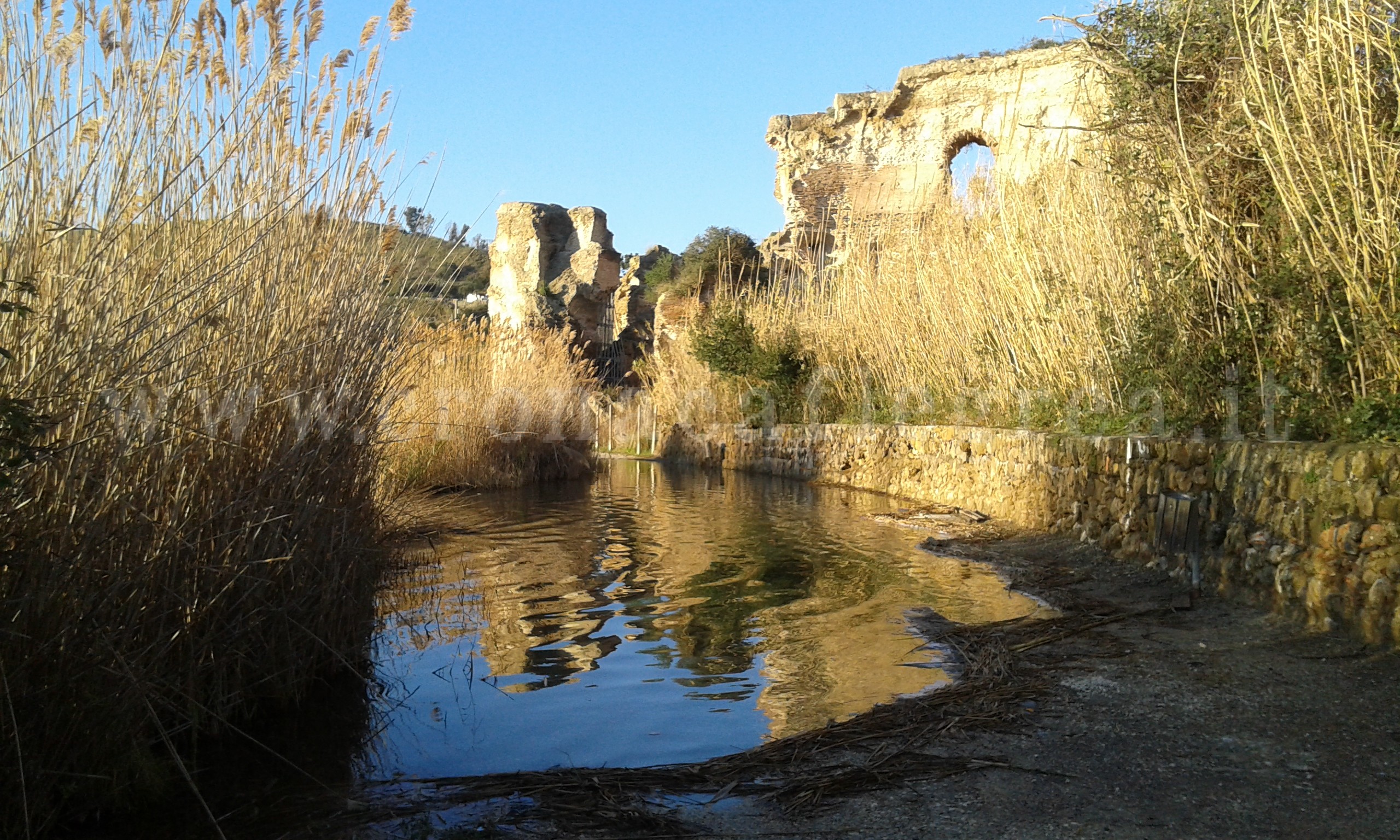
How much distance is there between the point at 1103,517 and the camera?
6.25 m

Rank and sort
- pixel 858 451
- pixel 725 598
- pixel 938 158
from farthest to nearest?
pixel 938 158 → pixel 858 451 → pixel 725 598

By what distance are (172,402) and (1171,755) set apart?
2888 millimetres

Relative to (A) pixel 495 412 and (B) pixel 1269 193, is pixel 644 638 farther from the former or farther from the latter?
(A) pixel 495 412

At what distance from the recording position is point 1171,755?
2.85 metres

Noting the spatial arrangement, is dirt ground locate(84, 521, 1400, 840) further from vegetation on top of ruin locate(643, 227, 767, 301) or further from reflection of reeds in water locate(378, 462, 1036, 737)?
vegetation on top of ruin locate(643, 227, 767, 301)

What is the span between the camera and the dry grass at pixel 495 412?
379 inches

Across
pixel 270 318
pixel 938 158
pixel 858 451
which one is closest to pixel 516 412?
pixel 858 451

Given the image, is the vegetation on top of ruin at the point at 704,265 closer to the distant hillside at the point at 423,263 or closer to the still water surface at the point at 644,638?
the still water surface at the point at 644,638

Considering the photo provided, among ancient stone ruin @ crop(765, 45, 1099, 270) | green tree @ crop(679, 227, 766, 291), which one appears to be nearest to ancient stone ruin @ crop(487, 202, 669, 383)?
green tree @ crop(679, 227, 766, 291)

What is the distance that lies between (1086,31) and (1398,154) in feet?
7.55

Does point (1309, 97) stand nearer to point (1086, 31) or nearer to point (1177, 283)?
point (1177, 283)

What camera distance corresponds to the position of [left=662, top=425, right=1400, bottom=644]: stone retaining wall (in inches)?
146

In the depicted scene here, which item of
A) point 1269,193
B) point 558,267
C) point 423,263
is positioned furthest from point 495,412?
point 558,267

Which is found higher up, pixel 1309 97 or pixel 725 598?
pixel 1309 97
